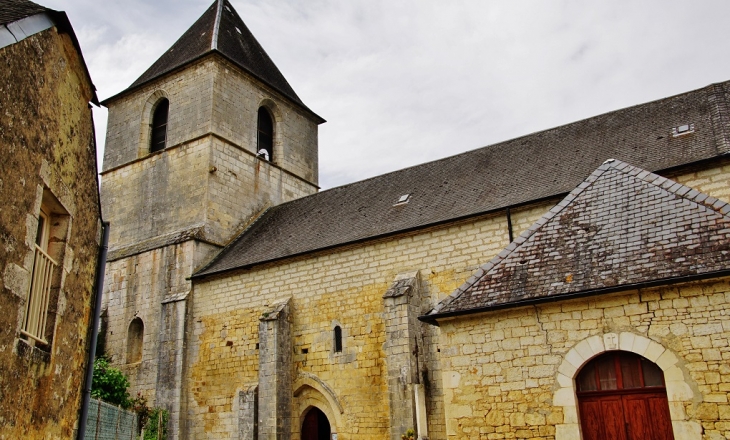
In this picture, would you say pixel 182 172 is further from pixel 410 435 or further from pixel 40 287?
pixel 40 287

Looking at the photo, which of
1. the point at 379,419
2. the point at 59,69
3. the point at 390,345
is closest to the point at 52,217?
the point at 59,69

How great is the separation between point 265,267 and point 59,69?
9.87 m

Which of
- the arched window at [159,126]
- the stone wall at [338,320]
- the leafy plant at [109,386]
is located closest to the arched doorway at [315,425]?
the stone wall at [338,320]

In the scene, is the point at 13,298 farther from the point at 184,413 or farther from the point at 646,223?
the point at 184,413

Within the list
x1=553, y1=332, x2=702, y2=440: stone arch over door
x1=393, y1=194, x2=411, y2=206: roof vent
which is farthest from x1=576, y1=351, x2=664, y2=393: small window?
x1=393, y1=194, x2=411, y2=206: roof vent

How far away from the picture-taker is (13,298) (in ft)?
14.9

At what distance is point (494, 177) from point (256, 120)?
885 centimetres

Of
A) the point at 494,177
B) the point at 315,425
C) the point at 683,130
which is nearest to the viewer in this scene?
the point at 683,130

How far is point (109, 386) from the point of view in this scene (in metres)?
14.3

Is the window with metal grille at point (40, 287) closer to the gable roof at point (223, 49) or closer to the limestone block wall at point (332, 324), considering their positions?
the limestone block wall at point (332, 324)

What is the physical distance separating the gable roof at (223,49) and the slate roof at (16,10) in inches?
568

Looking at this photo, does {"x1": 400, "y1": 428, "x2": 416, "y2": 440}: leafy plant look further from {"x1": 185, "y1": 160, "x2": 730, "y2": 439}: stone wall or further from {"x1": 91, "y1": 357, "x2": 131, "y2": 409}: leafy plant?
{"x1": 91, "y1": 357, "x2": 131, "y2": 409}: leafy plant

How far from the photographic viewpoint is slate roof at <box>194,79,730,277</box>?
1216 centimetres

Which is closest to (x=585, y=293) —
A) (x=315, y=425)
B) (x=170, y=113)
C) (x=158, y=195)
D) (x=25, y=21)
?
(x=25, y=21)
